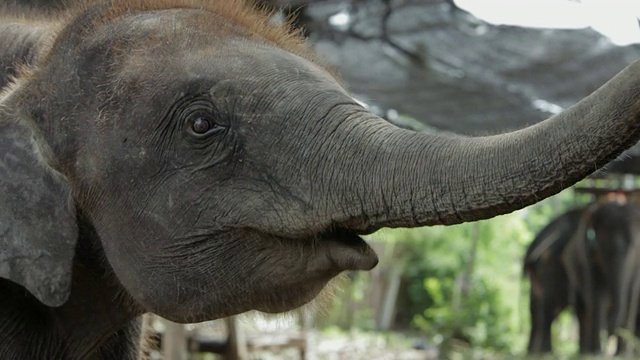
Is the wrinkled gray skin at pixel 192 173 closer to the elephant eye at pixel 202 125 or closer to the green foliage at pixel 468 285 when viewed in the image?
the elephant eye at pixel 202 125

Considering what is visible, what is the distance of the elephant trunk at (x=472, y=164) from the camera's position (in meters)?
1.75

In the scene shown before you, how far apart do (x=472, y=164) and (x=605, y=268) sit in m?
12.1

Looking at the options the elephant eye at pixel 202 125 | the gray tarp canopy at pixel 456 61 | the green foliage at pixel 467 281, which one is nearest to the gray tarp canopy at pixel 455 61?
the gray tarp canopy at pixel 456 61

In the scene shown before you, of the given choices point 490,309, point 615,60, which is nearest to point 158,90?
point 615,60

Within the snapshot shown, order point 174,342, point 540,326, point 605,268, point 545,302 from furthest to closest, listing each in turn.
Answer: point 545,302, point 540,326, point 605,268, point 174,342

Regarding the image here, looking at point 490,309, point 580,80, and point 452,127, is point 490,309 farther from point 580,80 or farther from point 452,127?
point 580,80

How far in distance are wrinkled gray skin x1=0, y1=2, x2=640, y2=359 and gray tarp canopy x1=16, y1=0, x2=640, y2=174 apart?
4.31 meters

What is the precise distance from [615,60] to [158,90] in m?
5.71

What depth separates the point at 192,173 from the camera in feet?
7.77

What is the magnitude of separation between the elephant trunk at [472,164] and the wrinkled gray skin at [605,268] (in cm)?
1131

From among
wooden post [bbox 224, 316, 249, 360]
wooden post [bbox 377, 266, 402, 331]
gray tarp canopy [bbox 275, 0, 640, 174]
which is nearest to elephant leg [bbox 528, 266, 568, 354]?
wooden post [bbox 377, 266, 402, 331]

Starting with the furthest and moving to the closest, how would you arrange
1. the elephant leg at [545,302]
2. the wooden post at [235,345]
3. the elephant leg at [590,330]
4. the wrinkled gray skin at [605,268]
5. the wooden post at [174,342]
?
the elephant leg at [545,302] → the elephant leg at [590,330] → the wrinkled gray skin at [605,268] → the wooden post at [235,345] → the wooden post at [174,342]

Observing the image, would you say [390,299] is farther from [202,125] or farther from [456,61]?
[202,125]

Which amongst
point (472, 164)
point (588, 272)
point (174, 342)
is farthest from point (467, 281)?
point (472, 164)
